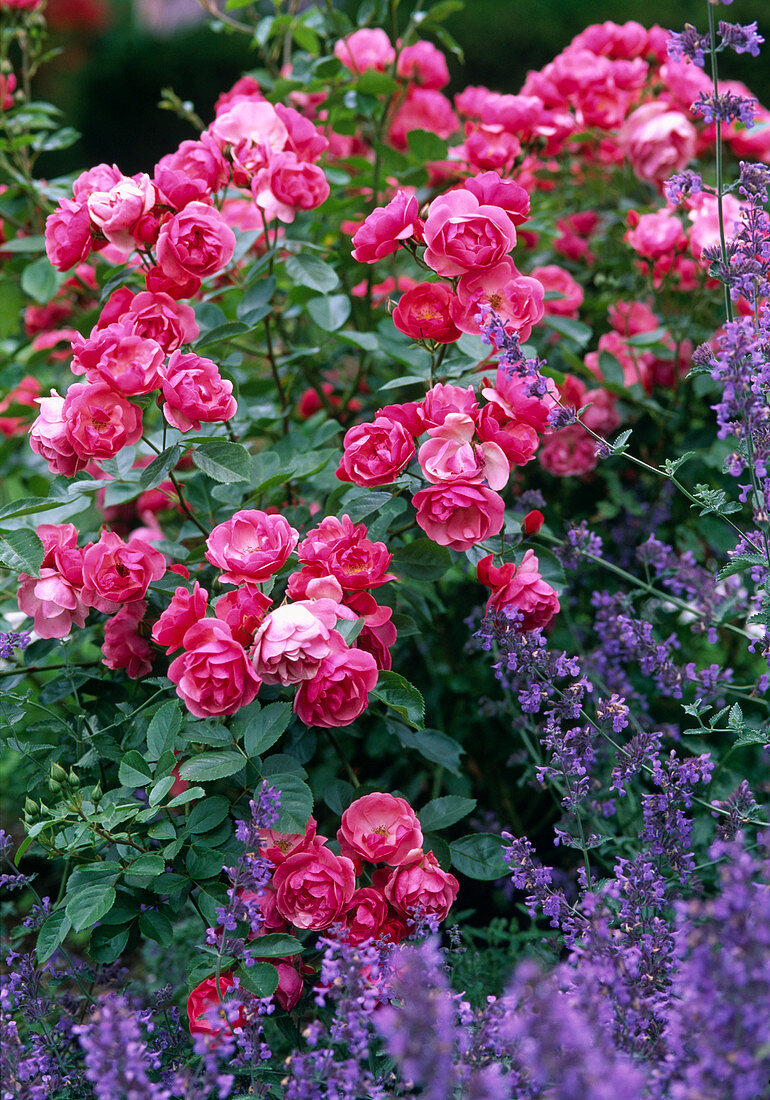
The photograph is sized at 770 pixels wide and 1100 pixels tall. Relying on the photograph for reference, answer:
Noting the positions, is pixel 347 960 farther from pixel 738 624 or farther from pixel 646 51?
pixel 646 51

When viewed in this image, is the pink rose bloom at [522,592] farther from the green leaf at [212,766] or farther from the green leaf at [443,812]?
the green leaf at [212,766]

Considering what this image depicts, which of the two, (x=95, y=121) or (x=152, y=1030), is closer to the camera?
(x=152, y=1030)

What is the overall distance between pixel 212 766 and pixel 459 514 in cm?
47

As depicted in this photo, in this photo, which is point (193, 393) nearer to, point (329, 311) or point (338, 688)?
point (338, 688)

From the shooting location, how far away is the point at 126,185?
141 centimetres

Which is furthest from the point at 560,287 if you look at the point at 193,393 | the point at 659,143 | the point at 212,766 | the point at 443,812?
the point at 212,766

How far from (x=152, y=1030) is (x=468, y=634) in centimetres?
115

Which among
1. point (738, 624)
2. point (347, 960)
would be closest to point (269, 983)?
point (347, 960)

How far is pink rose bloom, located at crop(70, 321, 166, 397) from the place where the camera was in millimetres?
1303

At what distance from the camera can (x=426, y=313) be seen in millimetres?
1392

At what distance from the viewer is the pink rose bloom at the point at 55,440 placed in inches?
52.3

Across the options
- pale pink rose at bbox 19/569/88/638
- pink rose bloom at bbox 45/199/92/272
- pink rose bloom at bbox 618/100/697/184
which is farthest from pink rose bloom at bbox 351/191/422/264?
pink rose bloom at bbox 618/100/697/184

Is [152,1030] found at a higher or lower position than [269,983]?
lower

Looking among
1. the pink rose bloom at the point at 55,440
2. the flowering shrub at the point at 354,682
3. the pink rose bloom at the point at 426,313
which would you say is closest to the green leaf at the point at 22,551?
the flowering shrub at the point at 354,682
